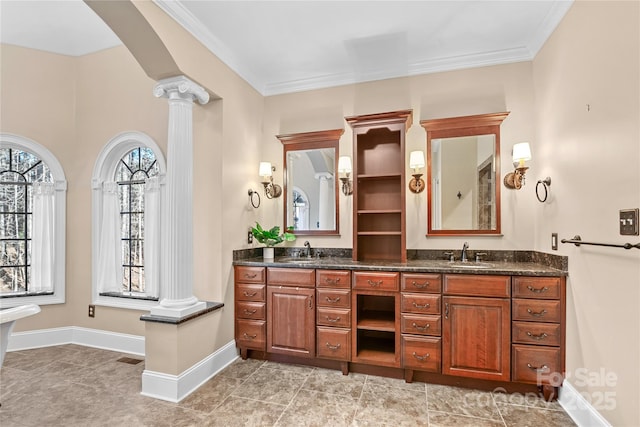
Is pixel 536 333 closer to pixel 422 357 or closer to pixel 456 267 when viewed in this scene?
pixel 456 267

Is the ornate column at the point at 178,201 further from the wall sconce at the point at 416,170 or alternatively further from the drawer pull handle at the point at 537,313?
the drawer pull handle at the point at 537,313

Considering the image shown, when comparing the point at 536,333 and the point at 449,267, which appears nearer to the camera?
the point at 536,333

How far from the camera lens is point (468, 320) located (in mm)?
2273

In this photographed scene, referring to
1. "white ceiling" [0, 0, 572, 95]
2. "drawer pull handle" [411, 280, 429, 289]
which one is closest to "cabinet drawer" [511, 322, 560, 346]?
"drawer pull handle" [411, 280, 429, 289]

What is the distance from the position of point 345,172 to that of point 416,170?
71 cm

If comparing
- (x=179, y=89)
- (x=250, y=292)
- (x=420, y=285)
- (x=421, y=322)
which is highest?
(x=179, y=89)

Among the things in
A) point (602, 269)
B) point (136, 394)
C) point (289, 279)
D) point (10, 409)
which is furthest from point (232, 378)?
point (602, 269)

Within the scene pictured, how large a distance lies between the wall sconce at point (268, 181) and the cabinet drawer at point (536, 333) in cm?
252

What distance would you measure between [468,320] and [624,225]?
3.78ft

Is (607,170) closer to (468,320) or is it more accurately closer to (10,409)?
(468,320)

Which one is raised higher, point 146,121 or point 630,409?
point 146,121

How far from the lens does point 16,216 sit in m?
3.21

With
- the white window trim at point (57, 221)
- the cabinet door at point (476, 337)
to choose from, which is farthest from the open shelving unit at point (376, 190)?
the white window trim at point (57, 221)

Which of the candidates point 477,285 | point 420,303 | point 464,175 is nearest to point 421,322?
point 420,303
